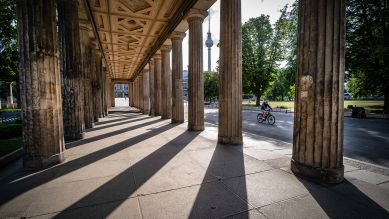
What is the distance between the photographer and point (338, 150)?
13.1 ft

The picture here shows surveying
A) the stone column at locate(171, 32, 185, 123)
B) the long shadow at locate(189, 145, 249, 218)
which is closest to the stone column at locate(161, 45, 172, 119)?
the stone column at locate(171, 32, 185, 123)

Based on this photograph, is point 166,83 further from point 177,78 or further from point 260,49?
point 260,49

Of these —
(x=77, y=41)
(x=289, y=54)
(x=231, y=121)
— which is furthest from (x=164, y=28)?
(x=289, y=54)

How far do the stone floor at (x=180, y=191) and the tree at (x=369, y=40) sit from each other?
1819 centimetres

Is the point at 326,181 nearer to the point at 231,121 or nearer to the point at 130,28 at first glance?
the point at 231,121

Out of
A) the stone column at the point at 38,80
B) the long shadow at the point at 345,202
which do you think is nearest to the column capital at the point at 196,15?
the stone column at the point at 38,80

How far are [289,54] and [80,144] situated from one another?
1215 inches

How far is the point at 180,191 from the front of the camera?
3.57 metres

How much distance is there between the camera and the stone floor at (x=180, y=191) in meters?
2.95

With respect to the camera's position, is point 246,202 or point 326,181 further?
point 326,181

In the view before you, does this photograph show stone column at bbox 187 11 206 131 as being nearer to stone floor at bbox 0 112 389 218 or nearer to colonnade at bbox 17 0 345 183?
colonnade at bbox 17 0 345 183

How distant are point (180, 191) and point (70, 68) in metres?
6.79

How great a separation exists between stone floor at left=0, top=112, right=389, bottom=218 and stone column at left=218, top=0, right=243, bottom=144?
1708 mm

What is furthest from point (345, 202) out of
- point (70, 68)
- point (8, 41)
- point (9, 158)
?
point (8, 41)
